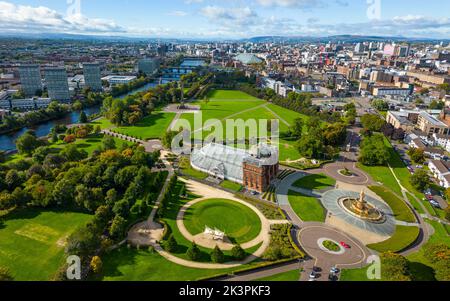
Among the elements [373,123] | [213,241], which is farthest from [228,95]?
[213,241]

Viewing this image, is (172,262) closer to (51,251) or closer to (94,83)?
(51,251)

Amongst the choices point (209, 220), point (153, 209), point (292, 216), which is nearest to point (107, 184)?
point (153, 209)

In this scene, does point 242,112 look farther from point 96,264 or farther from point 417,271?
point 96,264

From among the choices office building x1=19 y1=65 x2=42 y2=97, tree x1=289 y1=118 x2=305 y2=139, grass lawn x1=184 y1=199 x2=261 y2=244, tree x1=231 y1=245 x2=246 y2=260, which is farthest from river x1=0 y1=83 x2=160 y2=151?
tree x1=289 y1=118 x2=305 y2=139

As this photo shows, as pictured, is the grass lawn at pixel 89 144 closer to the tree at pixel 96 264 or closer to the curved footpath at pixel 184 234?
the curved footpath at pixel 184 234

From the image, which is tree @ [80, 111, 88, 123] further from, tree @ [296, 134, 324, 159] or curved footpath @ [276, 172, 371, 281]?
curved footpath @ [276, 172, 371, 281]
